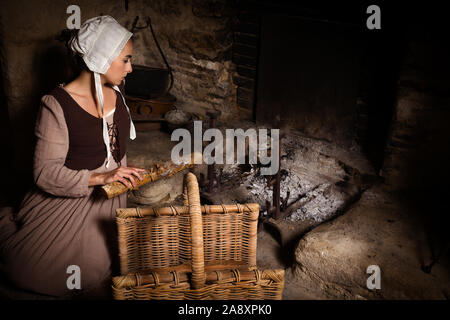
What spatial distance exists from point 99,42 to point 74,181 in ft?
2.16

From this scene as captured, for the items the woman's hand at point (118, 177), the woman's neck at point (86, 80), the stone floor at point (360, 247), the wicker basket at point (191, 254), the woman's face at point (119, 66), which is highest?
the woman's face at point (119, 66)

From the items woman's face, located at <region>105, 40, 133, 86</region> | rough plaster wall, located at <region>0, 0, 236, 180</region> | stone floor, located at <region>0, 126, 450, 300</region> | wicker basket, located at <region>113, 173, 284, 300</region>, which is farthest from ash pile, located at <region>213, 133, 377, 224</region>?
woman's face, located at <region>105, 40, 133, 86</region>

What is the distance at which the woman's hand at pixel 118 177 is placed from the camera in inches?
76.6

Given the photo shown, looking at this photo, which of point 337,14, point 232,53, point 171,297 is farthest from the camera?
point 232,53

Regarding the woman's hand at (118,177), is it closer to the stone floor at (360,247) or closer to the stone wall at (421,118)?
the stone floor at (360,247)

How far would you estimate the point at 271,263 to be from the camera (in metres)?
2.71

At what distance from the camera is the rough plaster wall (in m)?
2.51

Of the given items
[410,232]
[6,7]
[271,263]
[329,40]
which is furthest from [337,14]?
[6,7]

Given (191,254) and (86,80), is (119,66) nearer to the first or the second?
(86,80)

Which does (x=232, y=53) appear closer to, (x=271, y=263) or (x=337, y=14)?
(x=337, y=14)

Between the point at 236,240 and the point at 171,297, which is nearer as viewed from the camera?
the point at 171,297

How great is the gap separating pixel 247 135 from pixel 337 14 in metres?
1.30

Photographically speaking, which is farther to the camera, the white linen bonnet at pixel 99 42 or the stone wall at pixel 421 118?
the stone wall at pixel 421 118

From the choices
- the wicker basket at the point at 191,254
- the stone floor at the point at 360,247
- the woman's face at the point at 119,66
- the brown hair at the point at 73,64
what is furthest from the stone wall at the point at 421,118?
the brown hair at the point at 73,64
